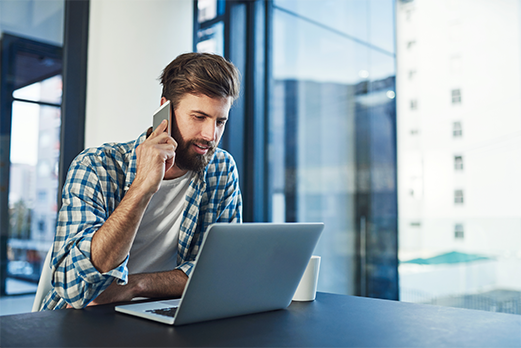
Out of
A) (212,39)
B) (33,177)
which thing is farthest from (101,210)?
(212,39)

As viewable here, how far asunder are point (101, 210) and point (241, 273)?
606 millimetres

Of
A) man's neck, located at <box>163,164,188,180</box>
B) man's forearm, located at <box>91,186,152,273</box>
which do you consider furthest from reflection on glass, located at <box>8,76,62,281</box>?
man's forearm, located at <box>91,186,152,273</box>

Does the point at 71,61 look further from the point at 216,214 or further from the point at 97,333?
the point at 97,333

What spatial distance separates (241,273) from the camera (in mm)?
840

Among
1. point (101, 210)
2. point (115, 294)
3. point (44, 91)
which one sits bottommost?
point (115, 294)

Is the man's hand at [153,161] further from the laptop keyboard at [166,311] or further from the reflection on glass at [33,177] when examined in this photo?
the reflection on glass at [33,177]

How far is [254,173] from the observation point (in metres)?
2.97

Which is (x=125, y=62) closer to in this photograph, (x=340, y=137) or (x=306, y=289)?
(x=340, y=137)

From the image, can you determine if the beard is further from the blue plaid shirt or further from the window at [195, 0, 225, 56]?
the window at [195, 0, 225, 56]

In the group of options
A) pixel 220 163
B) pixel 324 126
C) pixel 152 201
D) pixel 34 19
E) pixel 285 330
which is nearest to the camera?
pixel 285 330

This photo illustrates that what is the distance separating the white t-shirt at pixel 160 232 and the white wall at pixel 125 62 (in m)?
1.18

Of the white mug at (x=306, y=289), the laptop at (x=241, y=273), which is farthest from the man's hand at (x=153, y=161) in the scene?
the white mug at (x=306, y=289)

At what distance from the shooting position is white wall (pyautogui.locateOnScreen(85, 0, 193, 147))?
2.55 meters

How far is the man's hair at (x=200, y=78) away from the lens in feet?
4.91
